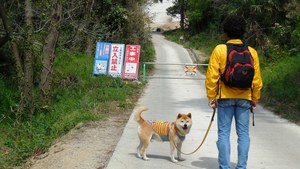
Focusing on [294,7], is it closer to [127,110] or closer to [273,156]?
[127,110]

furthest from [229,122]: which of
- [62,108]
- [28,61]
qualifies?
[28,61]

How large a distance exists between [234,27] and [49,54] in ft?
34.2

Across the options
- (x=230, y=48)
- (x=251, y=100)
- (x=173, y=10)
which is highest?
(x=173, y=10)

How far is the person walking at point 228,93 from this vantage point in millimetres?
5316

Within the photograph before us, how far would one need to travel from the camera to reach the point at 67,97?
15969 mm

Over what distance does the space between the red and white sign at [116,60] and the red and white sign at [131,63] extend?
0.81 ft

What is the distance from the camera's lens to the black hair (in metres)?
5.37

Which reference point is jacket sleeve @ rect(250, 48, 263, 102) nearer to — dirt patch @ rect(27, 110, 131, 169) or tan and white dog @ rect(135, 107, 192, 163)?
tan and white dog @ rect(135, 107, 192, 163)

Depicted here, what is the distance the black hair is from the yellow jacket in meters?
0.07

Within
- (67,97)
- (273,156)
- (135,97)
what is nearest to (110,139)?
(273,156)

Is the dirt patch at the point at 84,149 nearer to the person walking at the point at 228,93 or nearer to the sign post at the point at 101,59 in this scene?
the person walking at the point at 228,93

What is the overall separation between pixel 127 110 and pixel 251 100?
701 centimetres

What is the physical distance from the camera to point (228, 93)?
5.39 metres

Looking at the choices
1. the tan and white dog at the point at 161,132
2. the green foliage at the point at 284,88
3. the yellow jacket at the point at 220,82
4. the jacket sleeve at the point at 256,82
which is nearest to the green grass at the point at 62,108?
the tan and white dog at the point at 161,132
